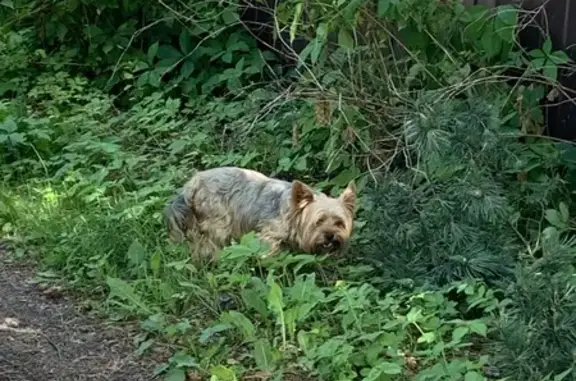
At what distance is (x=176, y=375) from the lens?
4.79m

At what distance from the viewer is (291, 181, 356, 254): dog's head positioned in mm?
5699

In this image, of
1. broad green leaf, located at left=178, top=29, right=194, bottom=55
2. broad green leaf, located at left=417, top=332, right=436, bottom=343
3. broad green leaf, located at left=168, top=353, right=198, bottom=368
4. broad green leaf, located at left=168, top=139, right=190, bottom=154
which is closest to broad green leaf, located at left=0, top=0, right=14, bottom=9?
broad green leaf, located at left=178, top=29, right=194, bottom=55

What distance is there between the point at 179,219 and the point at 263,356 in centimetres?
154

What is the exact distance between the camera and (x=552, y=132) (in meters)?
6.27

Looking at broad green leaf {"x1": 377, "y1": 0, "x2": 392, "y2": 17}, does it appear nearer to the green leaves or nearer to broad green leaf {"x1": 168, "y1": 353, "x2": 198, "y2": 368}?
the green leaves

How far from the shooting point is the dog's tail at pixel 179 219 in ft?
20.0

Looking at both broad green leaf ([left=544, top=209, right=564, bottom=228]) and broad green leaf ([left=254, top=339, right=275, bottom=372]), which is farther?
broad green leaf ([left=544, top=209, right=564, bottom=228])

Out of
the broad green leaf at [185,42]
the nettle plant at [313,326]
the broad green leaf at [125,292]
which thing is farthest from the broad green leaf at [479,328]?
the broad green leaf at [185,42]

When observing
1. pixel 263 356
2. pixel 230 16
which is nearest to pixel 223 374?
pixel 263 356

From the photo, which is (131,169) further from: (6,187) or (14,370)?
(14,370)

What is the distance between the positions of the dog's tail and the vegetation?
0.59 ft

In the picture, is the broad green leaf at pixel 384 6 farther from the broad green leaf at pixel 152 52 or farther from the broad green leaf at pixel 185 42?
the broad green leaf at pixel 152 52

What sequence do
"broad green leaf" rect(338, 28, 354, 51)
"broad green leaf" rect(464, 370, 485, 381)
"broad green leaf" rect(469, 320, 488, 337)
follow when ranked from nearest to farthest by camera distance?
"broad green leaf" rect(464, 370, 485, 381) → "broad green leaf" rect(469, 320, 488, 337) → "broad green leaf" rect(338, 28, 354, 51)

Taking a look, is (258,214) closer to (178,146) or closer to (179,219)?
(179,219)
